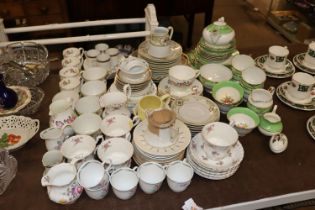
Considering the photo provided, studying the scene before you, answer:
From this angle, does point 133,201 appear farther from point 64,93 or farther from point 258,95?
point 258,95

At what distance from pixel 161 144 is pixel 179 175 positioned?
0.11m

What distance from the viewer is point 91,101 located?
1149 millimetres

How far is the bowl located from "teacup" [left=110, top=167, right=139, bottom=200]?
16.0 inches

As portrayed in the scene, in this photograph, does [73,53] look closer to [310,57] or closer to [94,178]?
[94,178]

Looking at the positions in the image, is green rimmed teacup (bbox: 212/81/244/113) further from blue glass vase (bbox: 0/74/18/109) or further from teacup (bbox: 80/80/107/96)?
blue glass vase (bbox: 0/74/18/109)

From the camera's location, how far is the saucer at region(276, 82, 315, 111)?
1249mm

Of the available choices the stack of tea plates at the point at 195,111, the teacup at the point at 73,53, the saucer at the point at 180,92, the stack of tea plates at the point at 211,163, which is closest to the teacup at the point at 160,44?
the saucer at the point at 180,92

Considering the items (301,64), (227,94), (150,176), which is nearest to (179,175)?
(150,176)

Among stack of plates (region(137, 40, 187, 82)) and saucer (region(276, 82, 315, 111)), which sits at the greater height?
stack of plates (region(137, 40, 187, 82))

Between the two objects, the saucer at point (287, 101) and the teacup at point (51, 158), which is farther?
the saucer at point (287, 101)

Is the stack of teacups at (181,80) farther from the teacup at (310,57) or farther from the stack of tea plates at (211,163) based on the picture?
the teacup at (310,57)

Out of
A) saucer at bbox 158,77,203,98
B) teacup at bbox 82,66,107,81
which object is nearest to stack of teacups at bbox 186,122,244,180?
saucer at bbox 158,77,203,98

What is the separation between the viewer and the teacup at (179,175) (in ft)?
2.99

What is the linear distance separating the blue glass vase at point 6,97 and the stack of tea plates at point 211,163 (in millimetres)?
694
